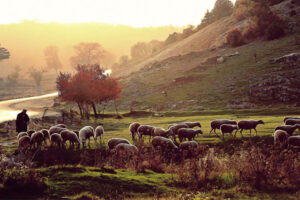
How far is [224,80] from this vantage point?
2603 inches

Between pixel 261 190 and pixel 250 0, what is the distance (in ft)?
302

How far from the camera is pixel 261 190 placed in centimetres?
1160

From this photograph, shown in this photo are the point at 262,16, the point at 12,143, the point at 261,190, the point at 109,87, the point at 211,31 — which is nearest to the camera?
the point at 261,190

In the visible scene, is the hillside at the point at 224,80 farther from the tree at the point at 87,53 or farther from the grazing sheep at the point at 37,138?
the tree at the point at 87,53

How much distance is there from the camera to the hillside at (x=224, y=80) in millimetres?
53469

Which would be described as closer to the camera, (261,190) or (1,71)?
(261,190)

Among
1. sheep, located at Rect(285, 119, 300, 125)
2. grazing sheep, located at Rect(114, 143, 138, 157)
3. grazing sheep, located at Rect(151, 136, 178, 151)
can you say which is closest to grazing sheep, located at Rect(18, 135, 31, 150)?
grazing sheep, located at Rect(114, 143, 138, 157)

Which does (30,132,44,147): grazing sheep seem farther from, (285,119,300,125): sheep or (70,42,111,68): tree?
(70,42,111,68): tree

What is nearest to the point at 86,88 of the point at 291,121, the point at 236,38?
the point at 291,121

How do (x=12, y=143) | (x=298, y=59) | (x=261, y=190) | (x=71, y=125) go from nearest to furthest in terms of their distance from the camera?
(x=261, y=190)
(x=12, y=143)
(x=71, y=125)
(x=298, y=59)

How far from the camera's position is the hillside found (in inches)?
2105

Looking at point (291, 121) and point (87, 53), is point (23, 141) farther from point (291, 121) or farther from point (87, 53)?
point (87, 53)

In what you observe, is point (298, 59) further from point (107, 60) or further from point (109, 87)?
point (107, 60)

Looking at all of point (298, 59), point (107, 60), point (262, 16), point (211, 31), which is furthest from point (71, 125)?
point (107, 60)
